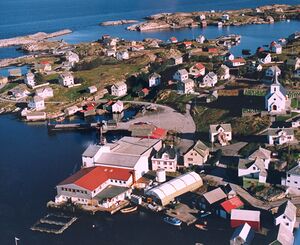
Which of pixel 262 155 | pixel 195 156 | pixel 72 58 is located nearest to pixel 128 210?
pixel 195 156

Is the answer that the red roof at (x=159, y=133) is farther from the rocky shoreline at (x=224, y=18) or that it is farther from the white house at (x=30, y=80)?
the rocky shoreline at (x=224, y=18)

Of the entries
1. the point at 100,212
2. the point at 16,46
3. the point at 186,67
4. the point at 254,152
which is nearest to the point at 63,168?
the point at 100,212

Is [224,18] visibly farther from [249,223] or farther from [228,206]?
[249,223]

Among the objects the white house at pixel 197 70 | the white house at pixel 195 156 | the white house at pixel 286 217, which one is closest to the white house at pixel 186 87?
the white house at pixel 197 70

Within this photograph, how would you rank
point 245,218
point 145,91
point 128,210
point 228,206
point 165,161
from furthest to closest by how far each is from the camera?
1. point 145,91
2. point 165,161
3. point 128,210
4. point 228,206
5. point 245,218

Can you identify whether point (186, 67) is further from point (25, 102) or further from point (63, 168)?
point (63, 168)
